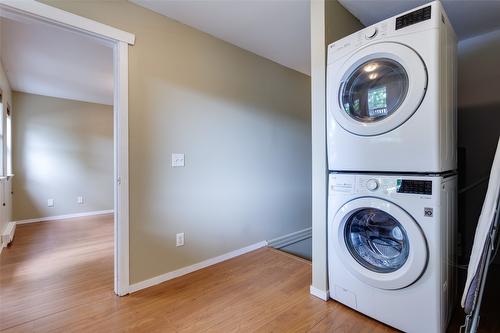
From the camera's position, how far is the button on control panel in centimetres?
127

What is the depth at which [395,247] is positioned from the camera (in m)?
1.46

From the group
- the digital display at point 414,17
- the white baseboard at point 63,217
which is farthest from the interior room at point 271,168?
the white baseboard at point 63,217

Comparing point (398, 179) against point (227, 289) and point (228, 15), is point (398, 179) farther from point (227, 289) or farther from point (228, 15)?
point (228, 15)

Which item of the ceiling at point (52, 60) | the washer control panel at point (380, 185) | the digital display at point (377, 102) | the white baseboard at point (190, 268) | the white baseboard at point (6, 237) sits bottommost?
the white baseboard at point (190, 268)

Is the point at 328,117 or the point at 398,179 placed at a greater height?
the point at 328,117

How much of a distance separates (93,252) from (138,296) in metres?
1.28

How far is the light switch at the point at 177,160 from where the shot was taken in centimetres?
211

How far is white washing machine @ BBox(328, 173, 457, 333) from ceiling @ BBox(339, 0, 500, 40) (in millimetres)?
1369

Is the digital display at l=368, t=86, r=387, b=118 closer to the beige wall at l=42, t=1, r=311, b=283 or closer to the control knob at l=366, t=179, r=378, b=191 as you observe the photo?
the control knob at l=366, t=179, r=378, b=191

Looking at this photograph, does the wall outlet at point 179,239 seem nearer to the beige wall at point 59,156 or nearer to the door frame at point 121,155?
the door frame at point 121,155

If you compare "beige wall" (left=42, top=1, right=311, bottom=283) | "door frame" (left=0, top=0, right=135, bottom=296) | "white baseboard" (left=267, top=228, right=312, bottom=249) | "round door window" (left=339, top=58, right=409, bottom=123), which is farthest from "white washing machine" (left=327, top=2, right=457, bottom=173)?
"white baseboard" (left=267, top=228, right=312, bottom=249)

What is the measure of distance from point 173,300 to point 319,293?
1.03 meters

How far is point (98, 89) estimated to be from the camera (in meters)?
3.96

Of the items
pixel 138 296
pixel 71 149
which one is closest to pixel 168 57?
pixel 138 296
